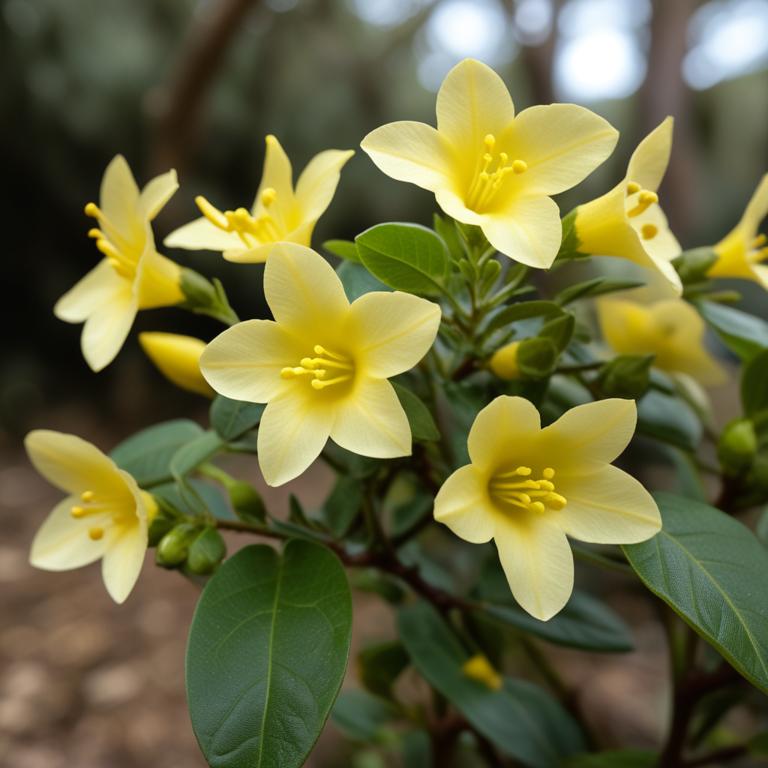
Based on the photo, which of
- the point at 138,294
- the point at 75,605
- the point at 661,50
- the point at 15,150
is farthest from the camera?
the point at 15,150

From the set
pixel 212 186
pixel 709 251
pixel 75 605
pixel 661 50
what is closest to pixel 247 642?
pixel 709 251

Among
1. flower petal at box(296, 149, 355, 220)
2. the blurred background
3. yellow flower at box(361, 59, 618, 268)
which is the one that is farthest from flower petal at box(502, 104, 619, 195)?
the blurred background

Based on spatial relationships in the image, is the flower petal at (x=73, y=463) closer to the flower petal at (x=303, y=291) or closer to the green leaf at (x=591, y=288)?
the flower petal at (x=303, y=291)

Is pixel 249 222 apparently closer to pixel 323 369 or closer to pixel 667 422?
pixel 323 369

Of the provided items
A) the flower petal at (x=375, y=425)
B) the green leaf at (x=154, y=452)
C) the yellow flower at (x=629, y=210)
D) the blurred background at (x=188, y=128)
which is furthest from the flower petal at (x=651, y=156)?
the blurred background at (x=188, y=128)

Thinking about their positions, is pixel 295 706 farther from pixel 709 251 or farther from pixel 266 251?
pixel 709 251

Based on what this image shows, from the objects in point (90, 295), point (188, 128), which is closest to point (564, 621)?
point (90, 295)

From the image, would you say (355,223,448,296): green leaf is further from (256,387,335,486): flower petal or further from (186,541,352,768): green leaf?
(186,541,352,768): green leaf

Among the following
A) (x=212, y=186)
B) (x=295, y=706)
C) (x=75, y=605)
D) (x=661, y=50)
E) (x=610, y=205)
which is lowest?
(x=75, y=605)
